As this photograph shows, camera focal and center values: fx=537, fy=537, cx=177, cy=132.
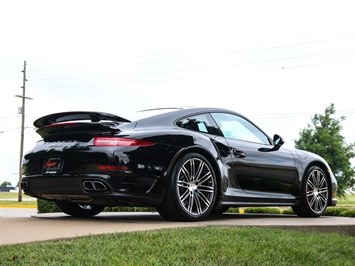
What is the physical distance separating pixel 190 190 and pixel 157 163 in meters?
0.56

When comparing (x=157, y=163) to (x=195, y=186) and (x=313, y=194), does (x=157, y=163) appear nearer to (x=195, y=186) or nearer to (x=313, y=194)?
(x=195, y=186)

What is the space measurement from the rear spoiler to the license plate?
540 millimetres

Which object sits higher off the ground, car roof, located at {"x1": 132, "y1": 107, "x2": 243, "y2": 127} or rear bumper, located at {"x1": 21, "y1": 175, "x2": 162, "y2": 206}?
car roof, located at {"x1": 132, "y1": 107, "x2": 243, "y2": 127}

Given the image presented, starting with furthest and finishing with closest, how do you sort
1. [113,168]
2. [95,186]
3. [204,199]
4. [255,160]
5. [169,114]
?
[255,160] → [169,114] → [204,199] → [95,186] → [113,168]

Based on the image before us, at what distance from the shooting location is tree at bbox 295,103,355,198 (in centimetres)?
4469

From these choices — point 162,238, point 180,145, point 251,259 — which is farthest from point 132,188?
point 251,259

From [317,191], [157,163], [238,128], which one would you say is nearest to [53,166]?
[157,163]

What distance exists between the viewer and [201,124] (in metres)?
6.73

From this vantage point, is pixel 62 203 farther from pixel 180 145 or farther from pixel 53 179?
Result: pixel 180 145

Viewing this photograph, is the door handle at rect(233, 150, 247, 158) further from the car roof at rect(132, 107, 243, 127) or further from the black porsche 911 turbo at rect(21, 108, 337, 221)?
the car roof at rect(132, 107, 243, 127)

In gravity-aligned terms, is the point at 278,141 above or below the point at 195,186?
above

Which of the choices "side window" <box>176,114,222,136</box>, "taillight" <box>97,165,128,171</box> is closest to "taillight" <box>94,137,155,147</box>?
"taillight" <box>97,165,128,171</box>

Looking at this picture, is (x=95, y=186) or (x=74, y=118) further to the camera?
(x=74, y=118)

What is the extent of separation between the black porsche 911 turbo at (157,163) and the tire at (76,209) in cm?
7
